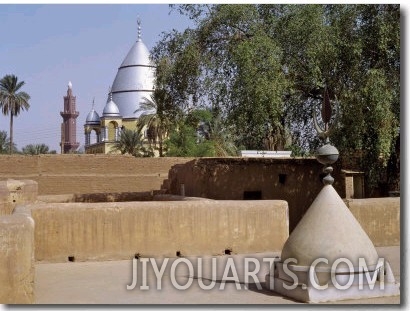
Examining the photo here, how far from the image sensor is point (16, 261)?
6828 mm

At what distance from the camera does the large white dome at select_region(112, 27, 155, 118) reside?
5366cm

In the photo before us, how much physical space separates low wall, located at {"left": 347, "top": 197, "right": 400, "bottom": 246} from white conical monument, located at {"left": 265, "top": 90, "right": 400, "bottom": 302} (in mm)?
4550

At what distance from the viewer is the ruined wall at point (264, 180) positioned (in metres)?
16.2

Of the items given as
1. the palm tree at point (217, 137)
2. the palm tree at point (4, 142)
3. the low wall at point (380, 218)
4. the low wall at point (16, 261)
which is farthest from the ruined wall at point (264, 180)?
the palm tree at point (4, 142)

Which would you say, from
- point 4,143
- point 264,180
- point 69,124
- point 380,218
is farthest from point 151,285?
point 69,124

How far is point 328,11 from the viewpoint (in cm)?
1641

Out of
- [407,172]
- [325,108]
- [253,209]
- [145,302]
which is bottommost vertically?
[145,302]

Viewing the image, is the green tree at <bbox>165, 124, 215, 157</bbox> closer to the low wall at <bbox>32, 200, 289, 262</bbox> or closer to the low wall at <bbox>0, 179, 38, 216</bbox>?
the low wall at <bbox>0, 179, 38, 216</bbox>

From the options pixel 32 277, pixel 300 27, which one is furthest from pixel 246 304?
pixel 300 27

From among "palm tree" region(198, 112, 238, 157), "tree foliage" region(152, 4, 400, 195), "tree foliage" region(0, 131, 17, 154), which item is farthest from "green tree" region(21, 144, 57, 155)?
"tree foliage" region(152, 4, 400, 195)

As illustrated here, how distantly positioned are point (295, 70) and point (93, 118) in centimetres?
4178

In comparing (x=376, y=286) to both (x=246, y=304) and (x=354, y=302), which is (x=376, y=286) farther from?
(x=246, y=304)

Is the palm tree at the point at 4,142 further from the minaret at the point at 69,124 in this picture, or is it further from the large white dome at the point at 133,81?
the minaret at the point at 69,124

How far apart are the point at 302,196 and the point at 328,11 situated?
4.99m
